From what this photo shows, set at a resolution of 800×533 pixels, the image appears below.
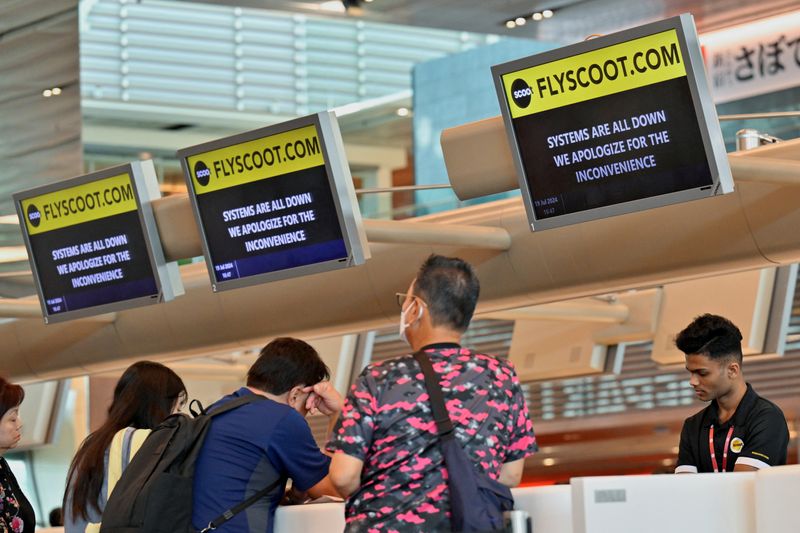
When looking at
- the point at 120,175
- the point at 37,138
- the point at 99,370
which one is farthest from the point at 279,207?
the point at 37,138

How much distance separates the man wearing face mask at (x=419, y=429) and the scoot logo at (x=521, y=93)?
1.70 meters

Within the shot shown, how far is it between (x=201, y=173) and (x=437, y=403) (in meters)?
3.09

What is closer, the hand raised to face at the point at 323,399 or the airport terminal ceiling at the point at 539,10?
the hand raised to face at the point at 323,399

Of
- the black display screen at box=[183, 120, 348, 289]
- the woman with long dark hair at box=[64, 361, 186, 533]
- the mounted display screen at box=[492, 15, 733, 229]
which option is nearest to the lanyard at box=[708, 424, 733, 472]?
the mounted display screen at box=[492, 15, 733, 229]

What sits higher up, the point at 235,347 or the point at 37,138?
the point at 37,138

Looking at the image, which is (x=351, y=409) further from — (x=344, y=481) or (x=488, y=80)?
(x=488, y=80)

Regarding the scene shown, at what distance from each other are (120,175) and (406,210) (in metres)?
7.18

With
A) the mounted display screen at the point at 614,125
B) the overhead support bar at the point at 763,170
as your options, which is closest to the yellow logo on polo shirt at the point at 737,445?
the mounted display screen at the point at 614,125

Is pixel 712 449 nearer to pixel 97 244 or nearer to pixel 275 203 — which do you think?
pixel 275 203

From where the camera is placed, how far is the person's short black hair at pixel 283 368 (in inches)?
160

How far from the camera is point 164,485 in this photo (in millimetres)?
3830

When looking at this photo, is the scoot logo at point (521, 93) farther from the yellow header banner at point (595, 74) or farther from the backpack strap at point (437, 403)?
the backpack strap at point (437, 403)

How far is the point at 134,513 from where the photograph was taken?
383cm

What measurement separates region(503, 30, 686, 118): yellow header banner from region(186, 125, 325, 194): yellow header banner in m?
1.02
